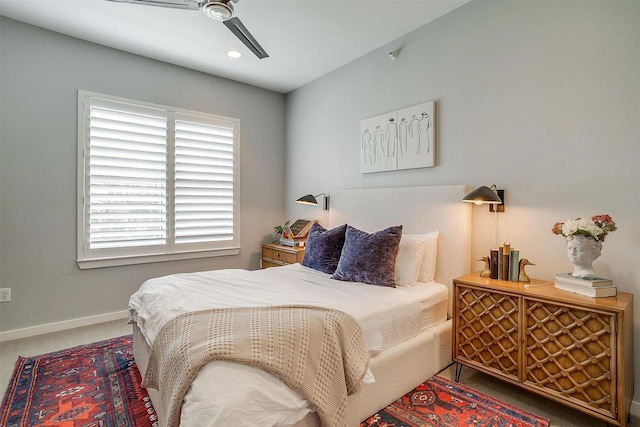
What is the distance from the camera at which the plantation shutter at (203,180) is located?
3863mm

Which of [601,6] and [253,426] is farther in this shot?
[601,6]

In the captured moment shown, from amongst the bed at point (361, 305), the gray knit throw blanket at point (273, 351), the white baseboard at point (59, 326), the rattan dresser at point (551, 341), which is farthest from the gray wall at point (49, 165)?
the rattan dresser at point (551, 341)

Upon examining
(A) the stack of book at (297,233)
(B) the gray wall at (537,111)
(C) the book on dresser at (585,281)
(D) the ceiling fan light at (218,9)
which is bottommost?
(C) the book on dresser at (585,281)

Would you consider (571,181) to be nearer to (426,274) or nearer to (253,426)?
(426,274)

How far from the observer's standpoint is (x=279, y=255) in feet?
13.3

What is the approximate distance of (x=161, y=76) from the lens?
373cm

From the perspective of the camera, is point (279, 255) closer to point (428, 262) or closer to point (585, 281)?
point (428, 262)

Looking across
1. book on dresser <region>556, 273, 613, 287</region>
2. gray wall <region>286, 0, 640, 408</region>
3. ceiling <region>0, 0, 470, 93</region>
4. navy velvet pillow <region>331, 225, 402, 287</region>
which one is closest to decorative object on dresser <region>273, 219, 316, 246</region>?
gray wall <region>286, 0, 640, 408</region>

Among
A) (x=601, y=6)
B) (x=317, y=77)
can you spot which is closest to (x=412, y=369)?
(x=601, y=6)

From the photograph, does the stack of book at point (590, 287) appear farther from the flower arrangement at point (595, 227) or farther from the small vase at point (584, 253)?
the flower arrangement at point (595, 227)

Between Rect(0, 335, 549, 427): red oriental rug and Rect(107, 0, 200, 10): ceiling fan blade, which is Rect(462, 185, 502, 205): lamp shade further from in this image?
Rect(107, 0, 200, 10): ceiling fan blade

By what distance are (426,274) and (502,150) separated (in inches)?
44.9

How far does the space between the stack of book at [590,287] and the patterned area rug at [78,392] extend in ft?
8.34

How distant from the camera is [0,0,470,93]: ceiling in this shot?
268cm
